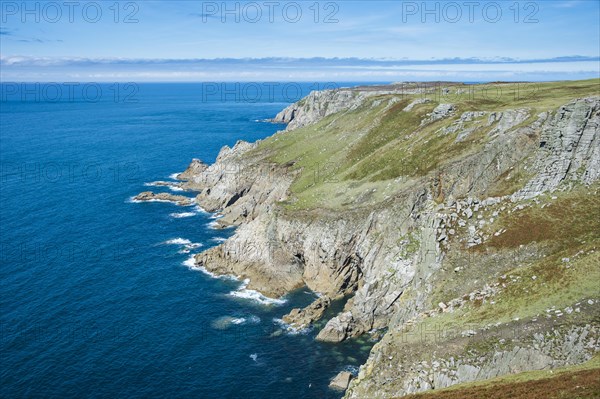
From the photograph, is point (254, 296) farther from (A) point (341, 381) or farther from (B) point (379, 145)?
(B) point (379, 145)

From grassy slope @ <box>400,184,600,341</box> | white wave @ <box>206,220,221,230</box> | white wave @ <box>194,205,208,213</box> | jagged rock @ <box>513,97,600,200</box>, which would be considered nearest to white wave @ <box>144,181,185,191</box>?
white wave @ <box>194,205,208,213</box>

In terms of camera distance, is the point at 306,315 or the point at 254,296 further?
the point at 254,296

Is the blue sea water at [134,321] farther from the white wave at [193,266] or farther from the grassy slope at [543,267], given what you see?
the grassy slope at [543,267]

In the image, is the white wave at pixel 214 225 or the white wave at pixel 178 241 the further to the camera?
the white wave at pixel 214 225

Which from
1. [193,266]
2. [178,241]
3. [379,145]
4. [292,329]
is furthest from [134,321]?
[379,145]

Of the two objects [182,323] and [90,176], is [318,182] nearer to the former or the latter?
[182,323]

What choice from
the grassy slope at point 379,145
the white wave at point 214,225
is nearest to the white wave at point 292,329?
the grassy slope at point 379,145
